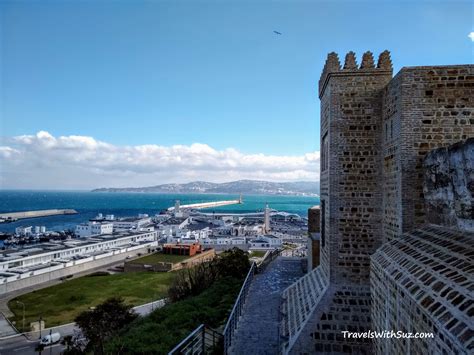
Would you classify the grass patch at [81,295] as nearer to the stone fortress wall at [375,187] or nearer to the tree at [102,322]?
the tree at [102,322]

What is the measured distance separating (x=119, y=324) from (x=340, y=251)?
10830mm

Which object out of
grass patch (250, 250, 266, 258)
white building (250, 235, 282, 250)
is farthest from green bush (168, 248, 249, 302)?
white building (250, 235, 282, 250)

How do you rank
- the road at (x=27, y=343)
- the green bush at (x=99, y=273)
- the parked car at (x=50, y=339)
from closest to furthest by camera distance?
the road at (x=27, y=343) < the parked car at (x=50, y=339) < the green bush at (x=99, y=273)

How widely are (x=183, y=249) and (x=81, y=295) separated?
21.3 metres

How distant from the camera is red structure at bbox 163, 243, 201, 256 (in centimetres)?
4900

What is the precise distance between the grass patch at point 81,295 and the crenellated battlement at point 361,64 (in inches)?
898

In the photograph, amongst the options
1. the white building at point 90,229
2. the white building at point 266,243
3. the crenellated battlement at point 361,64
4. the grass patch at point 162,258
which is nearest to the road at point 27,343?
the crenellated battlement at point 361,64

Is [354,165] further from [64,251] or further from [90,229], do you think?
[90,229]

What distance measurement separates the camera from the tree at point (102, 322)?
1372 cm

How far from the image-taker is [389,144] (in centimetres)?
778

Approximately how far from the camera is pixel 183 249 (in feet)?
164

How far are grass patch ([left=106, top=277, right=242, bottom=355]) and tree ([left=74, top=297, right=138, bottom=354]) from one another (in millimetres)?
2156

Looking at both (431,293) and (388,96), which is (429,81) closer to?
(388,96)

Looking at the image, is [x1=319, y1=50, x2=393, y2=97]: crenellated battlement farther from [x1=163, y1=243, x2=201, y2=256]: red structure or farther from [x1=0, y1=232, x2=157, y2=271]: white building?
[x1=163, y1=243, x2=201, y2=256]: red structure
